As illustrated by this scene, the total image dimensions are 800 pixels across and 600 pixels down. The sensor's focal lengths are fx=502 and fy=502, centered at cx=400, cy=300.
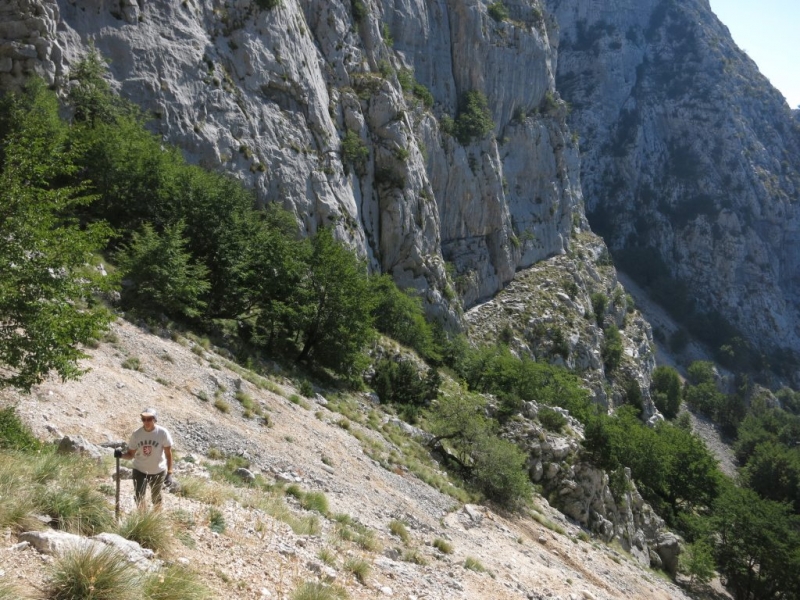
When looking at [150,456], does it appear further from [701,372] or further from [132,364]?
[701,372]

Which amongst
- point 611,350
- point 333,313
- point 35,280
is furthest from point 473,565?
point 611,350

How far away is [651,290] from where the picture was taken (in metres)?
113

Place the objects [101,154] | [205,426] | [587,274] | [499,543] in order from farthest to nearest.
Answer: [587,274]
[101,154]
[499,543]
[205,426]

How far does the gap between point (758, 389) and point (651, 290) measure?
2803 cm

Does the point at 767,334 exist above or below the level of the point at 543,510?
above

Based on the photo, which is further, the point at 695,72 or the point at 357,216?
the point at 695,72

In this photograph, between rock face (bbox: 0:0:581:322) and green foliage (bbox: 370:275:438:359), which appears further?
green foliage (bbox: 370:275:438:359)

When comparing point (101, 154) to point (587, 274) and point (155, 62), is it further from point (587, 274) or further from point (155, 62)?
point (587, 274)

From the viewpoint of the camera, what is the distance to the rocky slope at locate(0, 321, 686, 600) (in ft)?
22.1

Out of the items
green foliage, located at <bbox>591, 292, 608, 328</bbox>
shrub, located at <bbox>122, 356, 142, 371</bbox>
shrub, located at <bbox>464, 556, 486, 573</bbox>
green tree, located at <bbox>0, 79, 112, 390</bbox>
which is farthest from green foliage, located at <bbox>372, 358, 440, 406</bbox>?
green foliage, located at <bbox>591, 292, 608, 328</bbox>

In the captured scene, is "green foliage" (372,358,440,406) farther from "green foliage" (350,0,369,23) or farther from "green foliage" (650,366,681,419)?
"green foliage" (650,366,681,419)

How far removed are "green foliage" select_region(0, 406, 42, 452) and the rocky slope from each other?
47.9 inches

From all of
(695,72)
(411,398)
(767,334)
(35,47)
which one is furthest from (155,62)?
(695,72)

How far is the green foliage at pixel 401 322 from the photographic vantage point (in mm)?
36375
